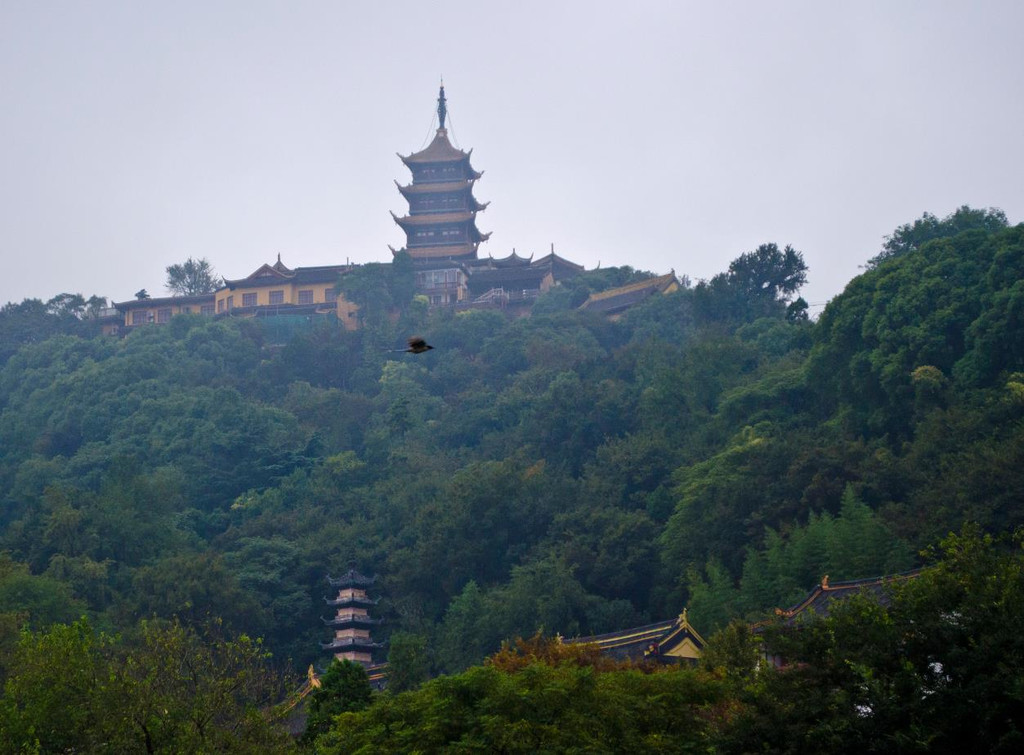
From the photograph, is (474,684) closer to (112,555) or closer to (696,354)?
(112,555)

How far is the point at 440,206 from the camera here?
2864 inches

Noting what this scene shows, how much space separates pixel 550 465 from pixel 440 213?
31.7 m

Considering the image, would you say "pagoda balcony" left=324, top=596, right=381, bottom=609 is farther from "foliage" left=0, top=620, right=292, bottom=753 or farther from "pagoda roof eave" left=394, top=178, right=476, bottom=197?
"pagoda roof eave" left=394, top=178, right=476, bottom=197

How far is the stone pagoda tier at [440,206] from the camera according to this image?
7119 centimetres

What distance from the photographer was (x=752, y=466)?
33.4 m

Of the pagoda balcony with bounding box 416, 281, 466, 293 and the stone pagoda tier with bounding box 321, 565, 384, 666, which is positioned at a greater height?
the pagoda balcony with bounding box 416, 281, 466, 293

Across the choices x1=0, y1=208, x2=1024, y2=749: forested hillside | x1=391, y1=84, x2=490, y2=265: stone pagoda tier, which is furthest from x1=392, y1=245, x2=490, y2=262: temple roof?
x1=0, y1=208, x2=1024, y2=749: forested hillside

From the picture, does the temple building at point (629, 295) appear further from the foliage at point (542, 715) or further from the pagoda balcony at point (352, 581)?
the foliage at point (542, 715)

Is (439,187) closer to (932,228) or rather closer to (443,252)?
(443,252)

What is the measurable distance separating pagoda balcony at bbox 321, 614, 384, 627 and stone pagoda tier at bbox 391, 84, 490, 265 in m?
34.3

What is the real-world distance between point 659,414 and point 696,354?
268 cm

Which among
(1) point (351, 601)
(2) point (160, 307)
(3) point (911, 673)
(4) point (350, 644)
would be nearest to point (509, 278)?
(2) point (160, 307)

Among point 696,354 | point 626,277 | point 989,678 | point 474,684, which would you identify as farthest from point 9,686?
point 626,277

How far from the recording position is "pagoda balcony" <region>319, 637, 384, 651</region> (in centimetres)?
3688
